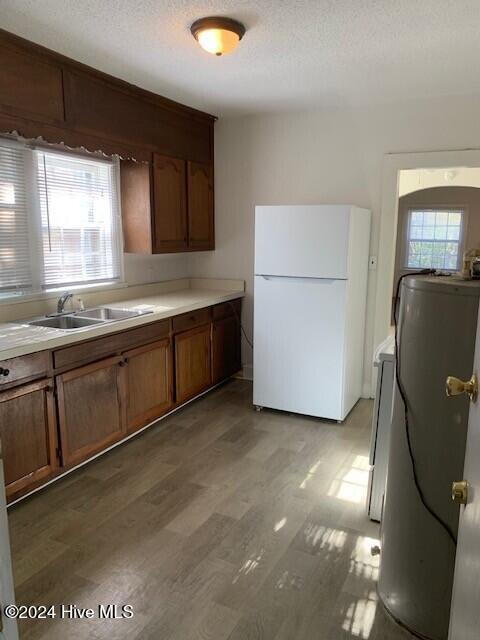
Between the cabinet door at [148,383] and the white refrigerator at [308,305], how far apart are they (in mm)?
716

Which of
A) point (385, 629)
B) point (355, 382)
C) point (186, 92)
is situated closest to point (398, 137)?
point (186, 92)

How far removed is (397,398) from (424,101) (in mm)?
2769

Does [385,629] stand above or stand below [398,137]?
below

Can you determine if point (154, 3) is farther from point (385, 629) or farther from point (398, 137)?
point (385, 629)

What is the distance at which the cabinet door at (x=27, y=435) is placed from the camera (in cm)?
231

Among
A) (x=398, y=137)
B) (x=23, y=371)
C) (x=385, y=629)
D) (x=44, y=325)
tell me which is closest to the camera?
(x=385, y=629)

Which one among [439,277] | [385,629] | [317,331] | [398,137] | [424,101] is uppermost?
[424,101]

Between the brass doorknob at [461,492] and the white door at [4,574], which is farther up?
the brass doorknob at [461,492]

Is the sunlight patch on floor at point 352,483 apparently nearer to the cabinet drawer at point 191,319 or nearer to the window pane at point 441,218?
the cabinet drawer at point 191,319

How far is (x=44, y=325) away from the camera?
2988 millimetres

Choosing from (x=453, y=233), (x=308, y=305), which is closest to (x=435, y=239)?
(x=453, y=233)

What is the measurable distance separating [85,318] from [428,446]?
233 centimetres

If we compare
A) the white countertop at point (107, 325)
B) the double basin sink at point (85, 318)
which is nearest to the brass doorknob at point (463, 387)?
the white countertop at point (107, 325)

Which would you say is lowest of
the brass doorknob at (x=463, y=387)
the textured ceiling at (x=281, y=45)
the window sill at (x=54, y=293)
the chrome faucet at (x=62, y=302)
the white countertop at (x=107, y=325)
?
the white countertop at (x=107, y=325)
